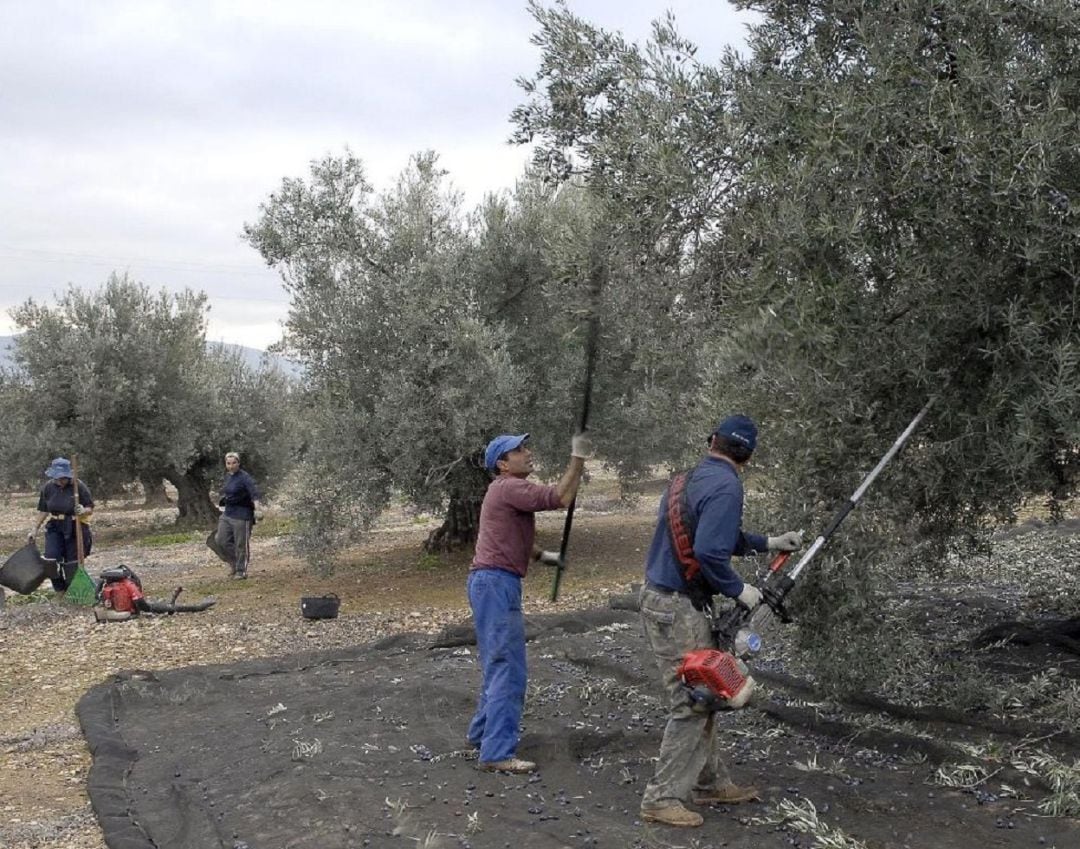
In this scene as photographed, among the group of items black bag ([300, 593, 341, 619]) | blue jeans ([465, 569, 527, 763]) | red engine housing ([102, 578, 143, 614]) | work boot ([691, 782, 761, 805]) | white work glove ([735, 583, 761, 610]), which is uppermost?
white work glove ([735, 583, 761, 610])

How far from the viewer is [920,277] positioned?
677 centimetres

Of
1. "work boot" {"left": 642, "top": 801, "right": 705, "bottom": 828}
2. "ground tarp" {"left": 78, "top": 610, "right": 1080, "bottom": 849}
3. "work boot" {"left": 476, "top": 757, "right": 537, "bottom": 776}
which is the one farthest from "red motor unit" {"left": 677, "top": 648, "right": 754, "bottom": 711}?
"work boot" {"left": 476, "top": 757, "right": 537, "bottom": 776}

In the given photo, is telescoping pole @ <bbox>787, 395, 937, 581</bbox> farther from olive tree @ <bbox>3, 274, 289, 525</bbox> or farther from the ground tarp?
olive tree @ <bbox>3, 274, 289, 525</bbox>

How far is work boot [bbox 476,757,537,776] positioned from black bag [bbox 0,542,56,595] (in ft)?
36.4

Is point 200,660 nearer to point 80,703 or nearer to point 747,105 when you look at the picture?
point 80,703

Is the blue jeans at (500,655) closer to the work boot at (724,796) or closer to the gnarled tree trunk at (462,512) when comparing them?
the work boot at (724,796)

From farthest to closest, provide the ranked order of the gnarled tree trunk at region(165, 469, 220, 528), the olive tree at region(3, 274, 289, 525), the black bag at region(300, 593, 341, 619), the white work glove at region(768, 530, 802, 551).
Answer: the gnarled tree trunk at region(165, 469, 220, 528) < the olive tree at region(3, 274, 289, 525) < the black bag at region(300, 593, 341, 619) < the white work glove at region(768, 530, 802, 551)

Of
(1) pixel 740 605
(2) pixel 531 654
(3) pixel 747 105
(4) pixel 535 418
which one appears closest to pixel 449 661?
(2) pixel 531 654

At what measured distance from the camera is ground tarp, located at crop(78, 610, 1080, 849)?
20.3 ft

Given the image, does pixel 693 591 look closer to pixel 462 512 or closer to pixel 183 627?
pixel 183 627

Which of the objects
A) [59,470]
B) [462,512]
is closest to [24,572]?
[59,470]

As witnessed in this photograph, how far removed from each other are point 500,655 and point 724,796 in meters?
1.74

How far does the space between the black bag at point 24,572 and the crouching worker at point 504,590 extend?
10.9 metres

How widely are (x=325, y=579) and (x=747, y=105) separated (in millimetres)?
13048
